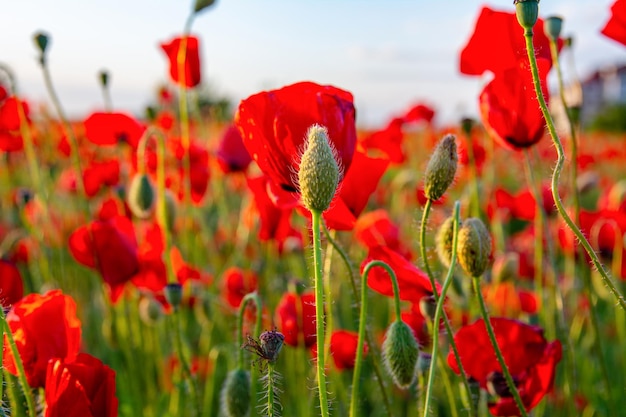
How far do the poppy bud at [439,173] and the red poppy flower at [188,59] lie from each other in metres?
0.94

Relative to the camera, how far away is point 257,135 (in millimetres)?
881

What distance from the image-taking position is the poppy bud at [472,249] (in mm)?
872

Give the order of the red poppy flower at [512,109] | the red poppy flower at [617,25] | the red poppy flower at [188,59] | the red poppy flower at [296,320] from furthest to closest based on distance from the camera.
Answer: the red poppy flower at [188,59]
the red poppy flower at [296,320]
the red poppy flower at [512,109]
the red poppy flower at [617,25]

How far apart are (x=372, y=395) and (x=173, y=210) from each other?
28.4 inches

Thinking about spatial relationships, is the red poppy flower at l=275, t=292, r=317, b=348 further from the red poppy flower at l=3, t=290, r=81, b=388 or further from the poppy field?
the red poppy flower at l=3, t=290, r=81, b=388

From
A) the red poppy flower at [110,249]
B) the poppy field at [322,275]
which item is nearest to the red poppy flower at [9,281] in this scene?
the poppy field at [322,275]

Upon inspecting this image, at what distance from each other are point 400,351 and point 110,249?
0.82 m

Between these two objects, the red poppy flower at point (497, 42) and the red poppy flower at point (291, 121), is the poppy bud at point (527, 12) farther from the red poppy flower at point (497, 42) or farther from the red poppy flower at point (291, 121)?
the red poppy flower at point (497, 42)

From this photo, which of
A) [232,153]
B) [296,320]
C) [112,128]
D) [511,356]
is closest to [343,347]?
[296,320]

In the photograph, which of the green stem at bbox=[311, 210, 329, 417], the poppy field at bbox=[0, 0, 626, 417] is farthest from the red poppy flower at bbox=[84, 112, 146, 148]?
the green stem at bbox=[311, 210, 329, 417]

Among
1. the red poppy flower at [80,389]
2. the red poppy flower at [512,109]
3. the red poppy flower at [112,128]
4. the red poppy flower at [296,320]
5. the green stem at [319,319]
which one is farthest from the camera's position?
the red poppy flower at [112,128]

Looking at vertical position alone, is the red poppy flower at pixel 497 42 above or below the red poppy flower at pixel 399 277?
above

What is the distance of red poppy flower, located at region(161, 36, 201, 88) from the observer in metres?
1.74

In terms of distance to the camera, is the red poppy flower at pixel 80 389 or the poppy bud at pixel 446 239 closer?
the red poppy flower at pixel 80 389
